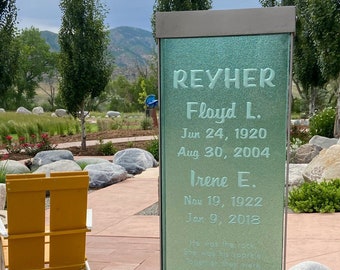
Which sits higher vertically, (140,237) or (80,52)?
(80,52)

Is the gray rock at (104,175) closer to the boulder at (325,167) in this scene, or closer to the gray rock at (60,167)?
the gray rock at (60,167)

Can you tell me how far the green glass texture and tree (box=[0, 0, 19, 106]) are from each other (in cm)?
1295

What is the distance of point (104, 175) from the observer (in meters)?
11.0

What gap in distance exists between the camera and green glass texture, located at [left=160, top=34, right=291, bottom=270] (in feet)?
11.2

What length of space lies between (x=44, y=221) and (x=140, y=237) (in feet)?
8.44

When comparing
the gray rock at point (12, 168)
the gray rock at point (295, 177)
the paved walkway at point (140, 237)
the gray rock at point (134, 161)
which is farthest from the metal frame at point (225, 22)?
Answer: the gray rock at point (134, 161)

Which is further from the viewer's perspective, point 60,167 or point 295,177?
point 60,167

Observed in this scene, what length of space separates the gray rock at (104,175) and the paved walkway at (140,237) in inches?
54.0

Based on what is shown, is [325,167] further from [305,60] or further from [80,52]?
[305,60]

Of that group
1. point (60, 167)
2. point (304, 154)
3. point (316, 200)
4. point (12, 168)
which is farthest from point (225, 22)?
point (304, 154)

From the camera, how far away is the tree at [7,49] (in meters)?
15.6

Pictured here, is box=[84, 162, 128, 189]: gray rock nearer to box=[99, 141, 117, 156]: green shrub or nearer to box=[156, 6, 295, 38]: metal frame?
box=[99, 141, 117, 156]: green shrub

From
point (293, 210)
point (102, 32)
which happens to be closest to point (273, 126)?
point (293, 210)

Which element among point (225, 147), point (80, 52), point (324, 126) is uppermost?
point (80, 52)
